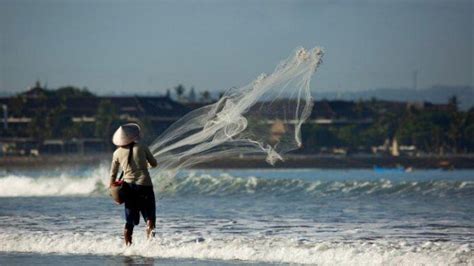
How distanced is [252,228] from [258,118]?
112 inches

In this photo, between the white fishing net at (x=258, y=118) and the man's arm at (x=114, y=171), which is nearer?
the man's arm at (x=114, y=171)

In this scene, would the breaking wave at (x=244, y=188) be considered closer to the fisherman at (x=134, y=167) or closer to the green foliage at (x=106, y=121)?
the fisherman at (x=134, y=167)

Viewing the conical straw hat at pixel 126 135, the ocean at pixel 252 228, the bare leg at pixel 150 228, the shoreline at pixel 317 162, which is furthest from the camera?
the shoreline at pixel 317 162

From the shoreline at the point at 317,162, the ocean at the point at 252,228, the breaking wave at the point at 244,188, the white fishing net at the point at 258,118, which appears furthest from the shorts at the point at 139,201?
the shoreline at the point at 317,162

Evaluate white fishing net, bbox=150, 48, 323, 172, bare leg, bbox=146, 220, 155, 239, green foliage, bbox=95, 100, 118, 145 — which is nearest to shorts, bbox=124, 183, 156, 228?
bare leg, bbox=146, 220, 155, 239

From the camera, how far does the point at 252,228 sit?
67.0 ft

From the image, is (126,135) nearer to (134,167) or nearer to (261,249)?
(134,167)

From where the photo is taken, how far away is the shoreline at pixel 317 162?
406 ft

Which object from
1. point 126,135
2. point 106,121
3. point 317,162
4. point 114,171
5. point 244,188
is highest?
point 106,121

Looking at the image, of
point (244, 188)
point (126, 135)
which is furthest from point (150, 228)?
point (244, 188)

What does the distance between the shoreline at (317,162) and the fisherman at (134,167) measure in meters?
103

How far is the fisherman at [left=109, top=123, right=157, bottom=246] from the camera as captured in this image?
1631cm

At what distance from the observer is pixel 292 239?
18312mm

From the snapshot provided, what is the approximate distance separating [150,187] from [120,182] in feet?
1.25
